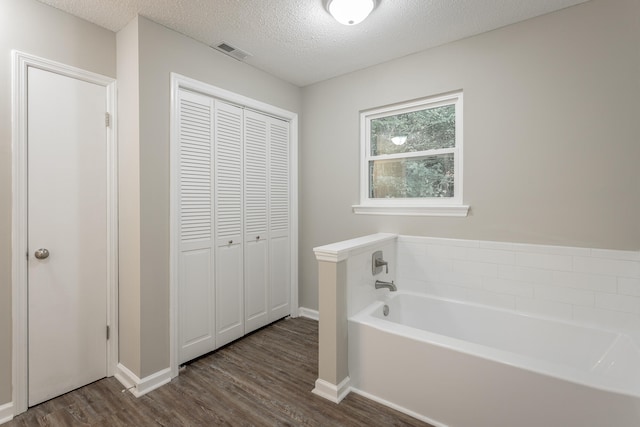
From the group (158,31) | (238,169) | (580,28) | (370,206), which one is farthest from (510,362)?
(158,31)

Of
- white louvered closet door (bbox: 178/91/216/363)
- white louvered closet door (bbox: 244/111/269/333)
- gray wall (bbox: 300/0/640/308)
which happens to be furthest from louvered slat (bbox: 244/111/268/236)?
gray wall (bbox: 300/0/640/308)

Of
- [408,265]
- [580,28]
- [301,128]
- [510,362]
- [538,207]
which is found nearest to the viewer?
[510,362]

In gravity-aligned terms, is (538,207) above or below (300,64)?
below

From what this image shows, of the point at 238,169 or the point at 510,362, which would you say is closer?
the point at 510,362

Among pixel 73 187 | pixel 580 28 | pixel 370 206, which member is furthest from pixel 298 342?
pixel 580 28

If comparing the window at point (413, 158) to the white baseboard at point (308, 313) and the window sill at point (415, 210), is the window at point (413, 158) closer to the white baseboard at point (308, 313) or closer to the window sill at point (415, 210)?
the window sill at point (415, 210)

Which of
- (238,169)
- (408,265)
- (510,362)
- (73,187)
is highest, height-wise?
(238,169)

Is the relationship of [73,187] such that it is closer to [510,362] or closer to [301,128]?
[301,128]

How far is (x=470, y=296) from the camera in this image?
8.02ft

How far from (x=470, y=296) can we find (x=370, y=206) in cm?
113

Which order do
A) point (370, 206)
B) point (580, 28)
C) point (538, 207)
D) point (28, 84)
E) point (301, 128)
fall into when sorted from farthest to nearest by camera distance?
point (301, 128)
point (370, 206)
point (538, 207)
point (580, 28)
point (28, 84)

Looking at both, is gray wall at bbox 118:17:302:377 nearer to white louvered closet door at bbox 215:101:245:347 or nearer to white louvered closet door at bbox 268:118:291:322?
white louvered closet door at bbox 215:101:245:347

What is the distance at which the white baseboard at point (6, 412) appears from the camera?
178cm

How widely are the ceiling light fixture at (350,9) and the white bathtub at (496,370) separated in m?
1.98
